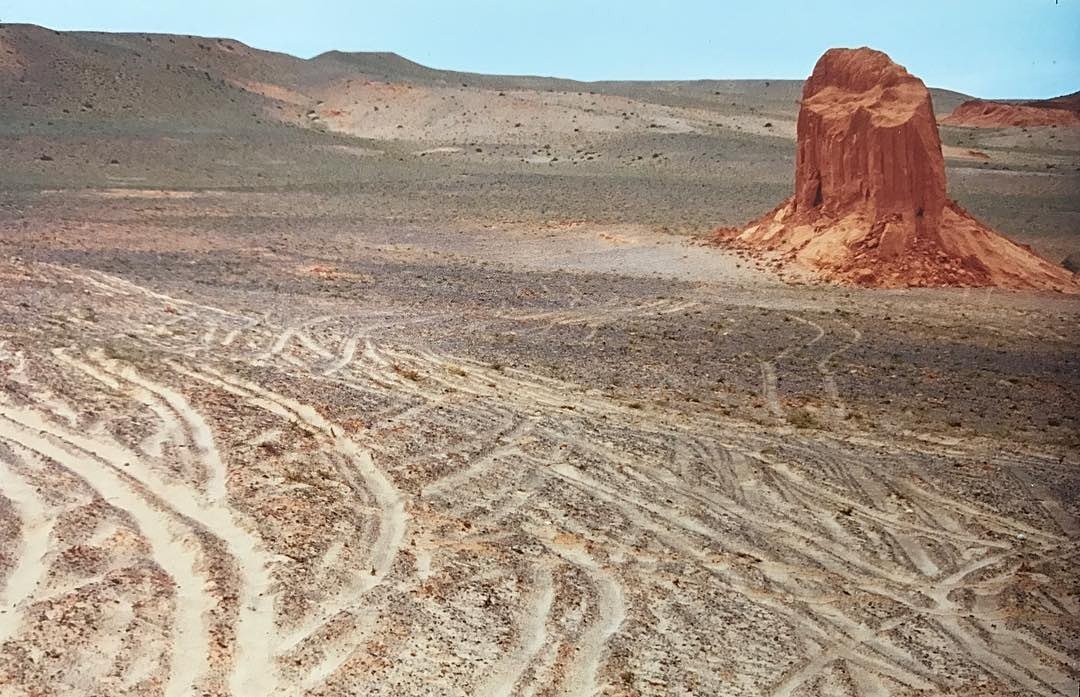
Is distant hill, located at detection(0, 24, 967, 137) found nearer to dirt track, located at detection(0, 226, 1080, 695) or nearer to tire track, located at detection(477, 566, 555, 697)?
dirt track, located at detection(0, 226, 1080, 695)

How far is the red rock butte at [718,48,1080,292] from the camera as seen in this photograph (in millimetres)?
21344

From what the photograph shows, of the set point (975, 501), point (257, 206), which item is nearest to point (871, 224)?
point (975, 501)

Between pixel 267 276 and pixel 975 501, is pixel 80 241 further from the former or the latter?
pixel 975 501

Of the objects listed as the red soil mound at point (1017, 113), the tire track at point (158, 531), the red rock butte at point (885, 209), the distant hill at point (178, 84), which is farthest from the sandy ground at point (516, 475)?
the red soil mound at point (1017, 113)

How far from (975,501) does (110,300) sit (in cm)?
1049

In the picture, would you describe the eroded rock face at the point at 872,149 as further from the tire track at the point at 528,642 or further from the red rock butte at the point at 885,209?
the tire track at the point at 528,642

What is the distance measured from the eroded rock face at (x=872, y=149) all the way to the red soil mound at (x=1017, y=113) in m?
44.6

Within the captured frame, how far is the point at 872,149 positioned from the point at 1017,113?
5266 cm

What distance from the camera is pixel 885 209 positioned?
869 inches

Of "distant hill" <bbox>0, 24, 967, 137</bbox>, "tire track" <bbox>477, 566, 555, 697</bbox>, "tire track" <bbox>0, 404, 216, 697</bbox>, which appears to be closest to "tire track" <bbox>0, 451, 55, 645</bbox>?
"tire track" <bbox>0, 404, 216, 697</bbox>

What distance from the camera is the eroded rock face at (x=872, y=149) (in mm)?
21828

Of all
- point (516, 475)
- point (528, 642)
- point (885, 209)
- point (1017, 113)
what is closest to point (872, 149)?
point (885, 209)

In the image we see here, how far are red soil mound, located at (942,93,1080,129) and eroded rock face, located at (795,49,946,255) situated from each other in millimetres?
44568

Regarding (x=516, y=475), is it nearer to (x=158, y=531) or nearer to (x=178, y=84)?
(x=158, y=531)
